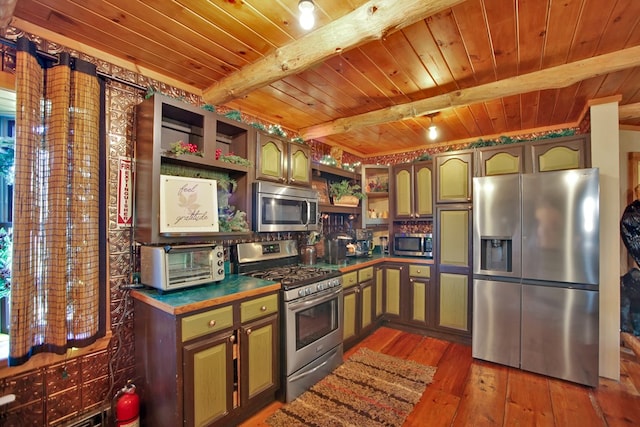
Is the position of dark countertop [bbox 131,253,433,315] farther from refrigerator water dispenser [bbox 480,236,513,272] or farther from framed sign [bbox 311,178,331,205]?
refrigerator water dispenser [bbox 480,236,513,272]

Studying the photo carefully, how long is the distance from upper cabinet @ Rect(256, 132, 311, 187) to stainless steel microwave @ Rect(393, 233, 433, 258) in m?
1.51

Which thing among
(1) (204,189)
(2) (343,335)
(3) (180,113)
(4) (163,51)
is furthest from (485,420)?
(4) (163,51)

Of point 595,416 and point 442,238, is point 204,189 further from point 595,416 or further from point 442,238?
point 595,416

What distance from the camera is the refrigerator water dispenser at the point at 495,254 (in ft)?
9.14

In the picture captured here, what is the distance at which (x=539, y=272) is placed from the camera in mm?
2582

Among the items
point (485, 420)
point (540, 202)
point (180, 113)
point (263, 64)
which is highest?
point (263, 64)

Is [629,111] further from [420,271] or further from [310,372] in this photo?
[310,372]

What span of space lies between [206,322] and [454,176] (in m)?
2.96

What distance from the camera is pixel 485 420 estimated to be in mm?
1993

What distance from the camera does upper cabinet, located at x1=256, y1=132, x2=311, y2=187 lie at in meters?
2.58

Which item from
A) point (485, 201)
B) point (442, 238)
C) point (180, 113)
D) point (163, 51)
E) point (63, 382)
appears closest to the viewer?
point (63, 382)

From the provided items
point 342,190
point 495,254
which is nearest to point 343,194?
point 342,190

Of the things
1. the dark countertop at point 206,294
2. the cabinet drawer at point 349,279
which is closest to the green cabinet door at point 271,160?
the dark countertop at point 206,294

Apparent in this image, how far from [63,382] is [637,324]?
16.4ft
